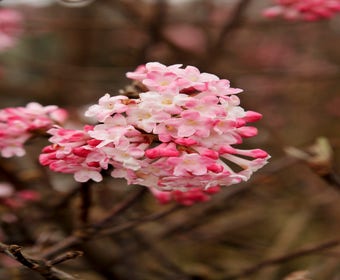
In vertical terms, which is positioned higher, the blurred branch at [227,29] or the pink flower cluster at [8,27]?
the pink flower cluster at [8,27]

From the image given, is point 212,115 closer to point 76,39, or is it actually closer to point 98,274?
point 98,274

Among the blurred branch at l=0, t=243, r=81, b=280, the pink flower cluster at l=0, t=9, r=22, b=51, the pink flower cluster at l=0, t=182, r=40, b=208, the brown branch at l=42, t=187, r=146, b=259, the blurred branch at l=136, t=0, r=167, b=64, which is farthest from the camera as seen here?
the pink flower cluster at l=0, t=9, r=22, b=51

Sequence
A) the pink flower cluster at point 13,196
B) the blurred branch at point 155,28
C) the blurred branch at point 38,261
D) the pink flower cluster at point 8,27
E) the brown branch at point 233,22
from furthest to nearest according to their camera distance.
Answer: the pink flower cluster at point 8,27, the blurred branch at point 155,28, the brown branch at point 233,22, the pink flower cluster at point 13,196, the blurred branch at point 38,261

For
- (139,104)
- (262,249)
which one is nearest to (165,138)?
(139,104)

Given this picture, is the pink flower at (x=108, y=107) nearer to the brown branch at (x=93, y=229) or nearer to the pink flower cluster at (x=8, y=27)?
the brown branch at (x=93, y=229)

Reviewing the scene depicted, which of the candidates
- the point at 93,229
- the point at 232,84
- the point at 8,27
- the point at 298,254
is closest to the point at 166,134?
the point at 93,229

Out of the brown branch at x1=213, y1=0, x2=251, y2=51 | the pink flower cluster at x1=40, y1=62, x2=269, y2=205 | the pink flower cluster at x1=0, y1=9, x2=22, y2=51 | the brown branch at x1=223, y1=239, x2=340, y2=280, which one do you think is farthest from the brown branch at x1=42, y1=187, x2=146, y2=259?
the pink flower cluster at x1=0, y1=9, x2=22, y2=51

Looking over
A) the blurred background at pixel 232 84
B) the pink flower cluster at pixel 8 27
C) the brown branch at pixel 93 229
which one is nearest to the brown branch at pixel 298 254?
the blurred background at pixel 232 84

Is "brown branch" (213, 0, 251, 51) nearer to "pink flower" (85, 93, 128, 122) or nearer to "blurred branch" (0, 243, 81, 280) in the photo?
"pink flower" (85, 93, 128, 122)
